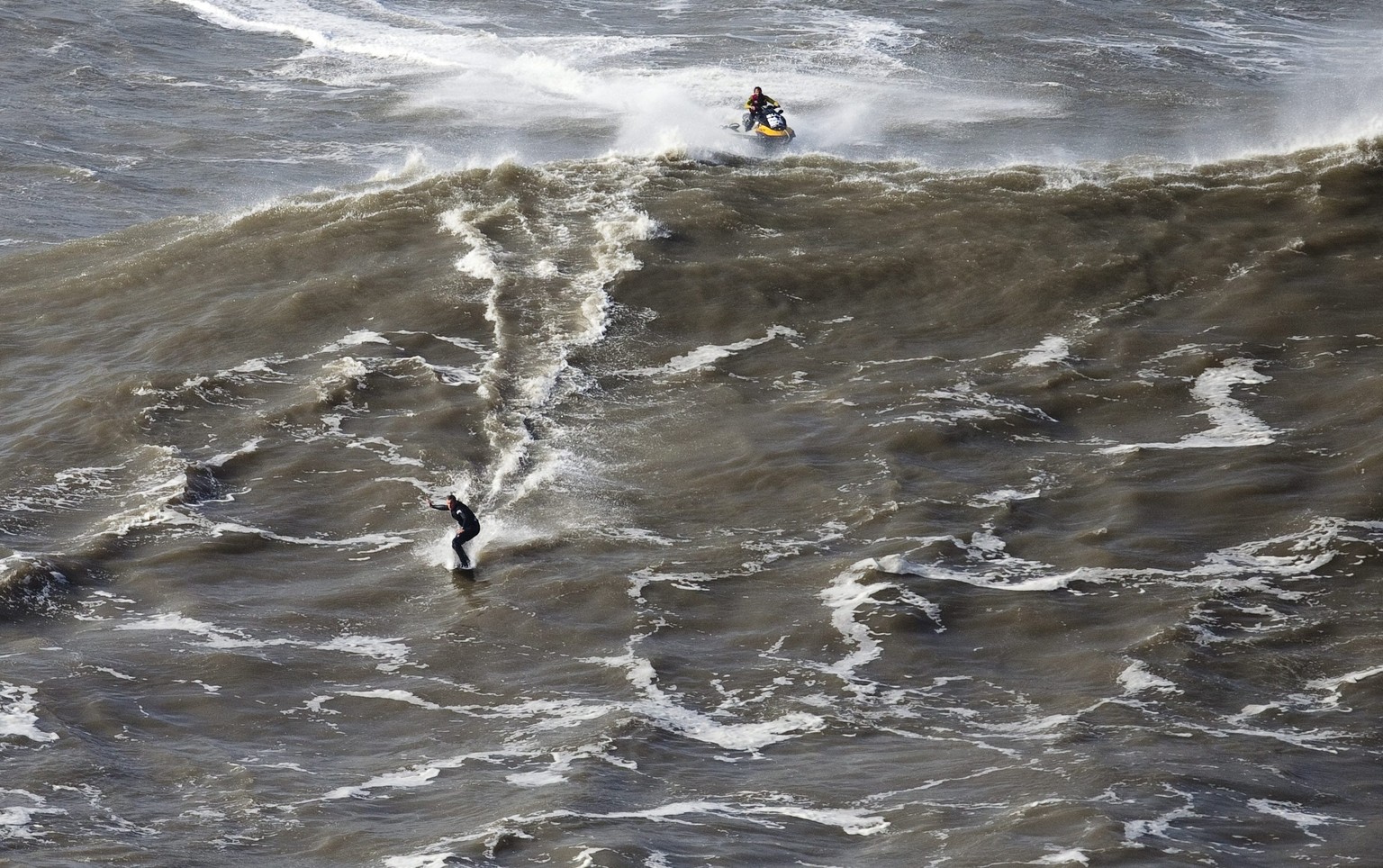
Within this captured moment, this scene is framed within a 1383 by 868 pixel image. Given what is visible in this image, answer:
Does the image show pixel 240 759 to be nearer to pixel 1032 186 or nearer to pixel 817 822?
pixel 817 822

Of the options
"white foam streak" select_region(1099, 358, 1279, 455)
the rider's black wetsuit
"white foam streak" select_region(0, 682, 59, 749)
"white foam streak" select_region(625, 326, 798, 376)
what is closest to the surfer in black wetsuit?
the rider's black wetsuit

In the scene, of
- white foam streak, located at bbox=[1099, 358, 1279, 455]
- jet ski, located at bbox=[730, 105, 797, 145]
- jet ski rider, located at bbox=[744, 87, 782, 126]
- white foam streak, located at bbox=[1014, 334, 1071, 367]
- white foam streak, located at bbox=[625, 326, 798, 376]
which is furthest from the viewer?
jet ski rider, located at bbox=[744, 87, 782, 126]

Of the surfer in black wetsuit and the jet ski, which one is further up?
the jet ski

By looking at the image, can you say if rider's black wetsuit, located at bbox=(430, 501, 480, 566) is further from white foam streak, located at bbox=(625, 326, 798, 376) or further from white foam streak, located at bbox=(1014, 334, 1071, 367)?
white foam streak, located at bbox=(1014, 334, 1071, 367)

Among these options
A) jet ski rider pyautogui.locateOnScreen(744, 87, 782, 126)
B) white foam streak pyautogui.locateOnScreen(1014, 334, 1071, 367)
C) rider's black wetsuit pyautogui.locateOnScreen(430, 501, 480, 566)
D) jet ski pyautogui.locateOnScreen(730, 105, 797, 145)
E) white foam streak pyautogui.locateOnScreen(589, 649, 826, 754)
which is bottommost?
white foam streak pyautogui.locateOnScreen(589, 649, 826, 754)

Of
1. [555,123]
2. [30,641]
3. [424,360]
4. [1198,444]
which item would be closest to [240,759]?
[30,641]

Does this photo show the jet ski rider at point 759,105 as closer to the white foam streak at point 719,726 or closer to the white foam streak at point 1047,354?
the white foam streak at point 1047,354
